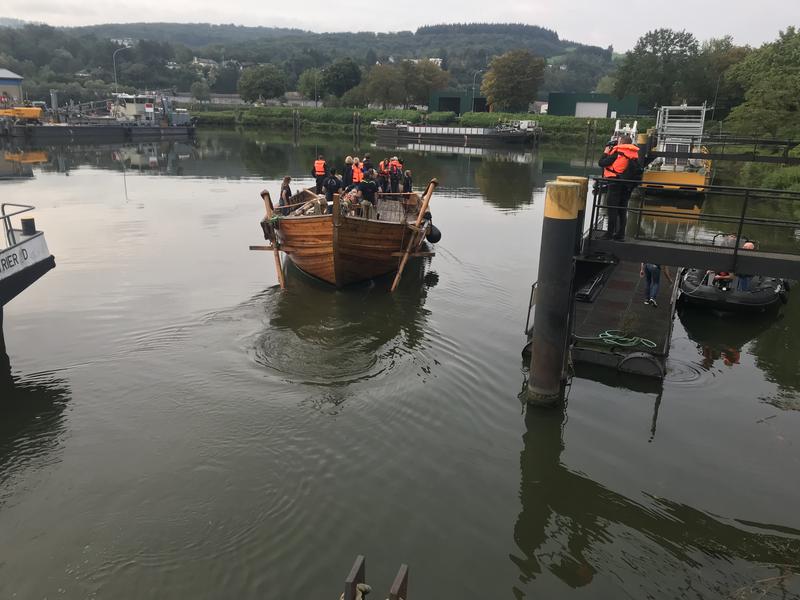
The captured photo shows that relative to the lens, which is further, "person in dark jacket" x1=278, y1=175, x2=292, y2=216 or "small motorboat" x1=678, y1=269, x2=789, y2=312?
"person in dark jacket" x1=278, y1=175, x2=292, y2=216

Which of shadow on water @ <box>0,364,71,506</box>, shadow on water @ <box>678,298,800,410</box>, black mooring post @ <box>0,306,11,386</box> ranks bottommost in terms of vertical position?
shadow on water @ <box>678,298,800,410</box>

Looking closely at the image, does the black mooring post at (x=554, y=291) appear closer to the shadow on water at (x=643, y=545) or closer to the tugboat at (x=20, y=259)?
the shadow on water at (x=643, y=545)

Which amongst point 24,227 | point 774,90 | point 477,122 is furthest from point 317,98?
point 24,227

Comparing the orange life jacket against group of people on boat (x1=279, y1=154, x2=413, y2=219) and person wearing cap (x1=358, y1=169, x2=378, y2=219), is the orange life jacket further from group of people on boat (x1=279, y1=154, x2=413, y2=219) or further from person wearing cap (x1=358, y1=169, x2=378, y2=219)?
person wearing cap (x1=358, y1=169, x2=378, y2=219)

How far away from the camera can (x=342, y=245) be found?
12680 millimetres

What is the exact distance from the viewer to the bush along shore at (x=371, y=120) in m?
70.1

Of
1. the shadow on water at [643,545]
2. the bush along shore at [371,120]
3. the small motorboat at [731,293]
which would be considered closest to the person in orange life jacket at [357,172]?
the small motorboat at [731,293]

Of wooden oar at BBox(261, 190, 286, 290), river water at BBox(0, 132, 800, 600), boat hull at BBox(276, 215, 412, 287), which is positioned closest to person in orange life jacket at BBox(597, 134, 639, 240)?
river water at BBox(0, 132, 800, 600)

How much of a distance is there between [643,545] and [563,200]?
13.1ft

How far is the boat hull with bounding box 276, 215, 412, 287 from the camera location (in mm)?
12586

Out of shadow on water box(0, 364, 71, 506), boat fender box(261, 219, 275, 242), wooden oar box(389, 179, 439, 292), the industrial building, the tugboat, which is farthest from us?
the industrial building

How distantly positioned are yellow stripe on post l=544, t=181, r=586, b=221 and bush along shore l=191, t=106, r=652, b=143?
64.5m

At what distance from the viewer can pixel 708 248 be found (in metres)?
7.59

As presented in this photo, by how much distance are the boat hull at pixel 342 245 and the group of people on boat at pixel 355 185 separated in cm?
67
